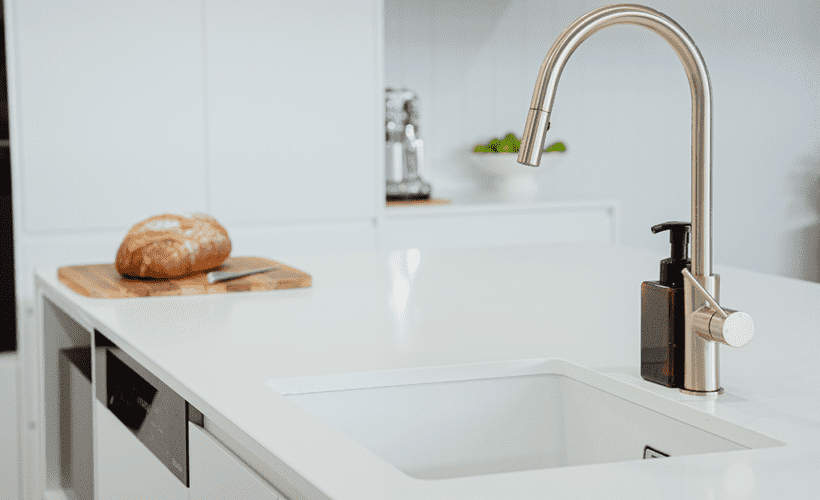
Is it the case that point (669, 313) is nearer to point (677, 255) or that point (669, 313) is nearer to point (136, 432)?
point (677, 255)

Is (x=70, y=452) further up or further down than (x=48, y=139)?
further down

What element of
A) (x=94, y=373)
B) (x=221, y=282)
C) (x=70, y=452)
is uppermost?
(x=221, y=282)

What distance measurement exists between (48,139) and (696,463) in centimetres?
244

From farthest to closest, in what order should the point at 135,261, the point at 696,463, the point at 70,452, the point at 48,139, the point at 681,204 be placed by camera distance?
the point at 681,204
the point at 48,139
the point at 70,452
the point at 135,261
the point at 696,463

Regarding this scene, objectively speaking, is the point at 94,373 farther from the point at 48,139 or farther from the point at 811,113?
the point at 811,113

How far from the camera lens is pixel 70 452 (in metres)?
1.72

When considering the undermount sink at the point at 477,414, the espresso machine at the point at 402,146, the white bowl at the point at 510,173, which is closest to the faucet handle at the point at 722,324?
the undermount sink at the point at 477,414

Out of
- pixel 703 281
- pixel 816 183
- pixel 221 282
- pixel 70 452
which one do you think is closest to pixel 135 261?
pixel 221 282

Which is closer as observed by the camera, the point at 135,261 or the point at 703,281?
the point at 703,281

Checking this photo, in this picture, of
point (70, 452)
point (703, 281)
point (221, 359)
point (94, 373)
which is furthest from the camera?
point (70, 452)

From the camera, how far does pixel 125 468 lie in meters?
1.29

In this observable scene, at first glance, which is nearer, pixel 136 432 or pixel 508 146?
pixel 136 432

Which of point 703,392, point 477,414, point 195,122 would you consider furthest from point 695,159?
point 195,122

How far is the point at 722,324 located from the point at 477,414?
0.30 metres
